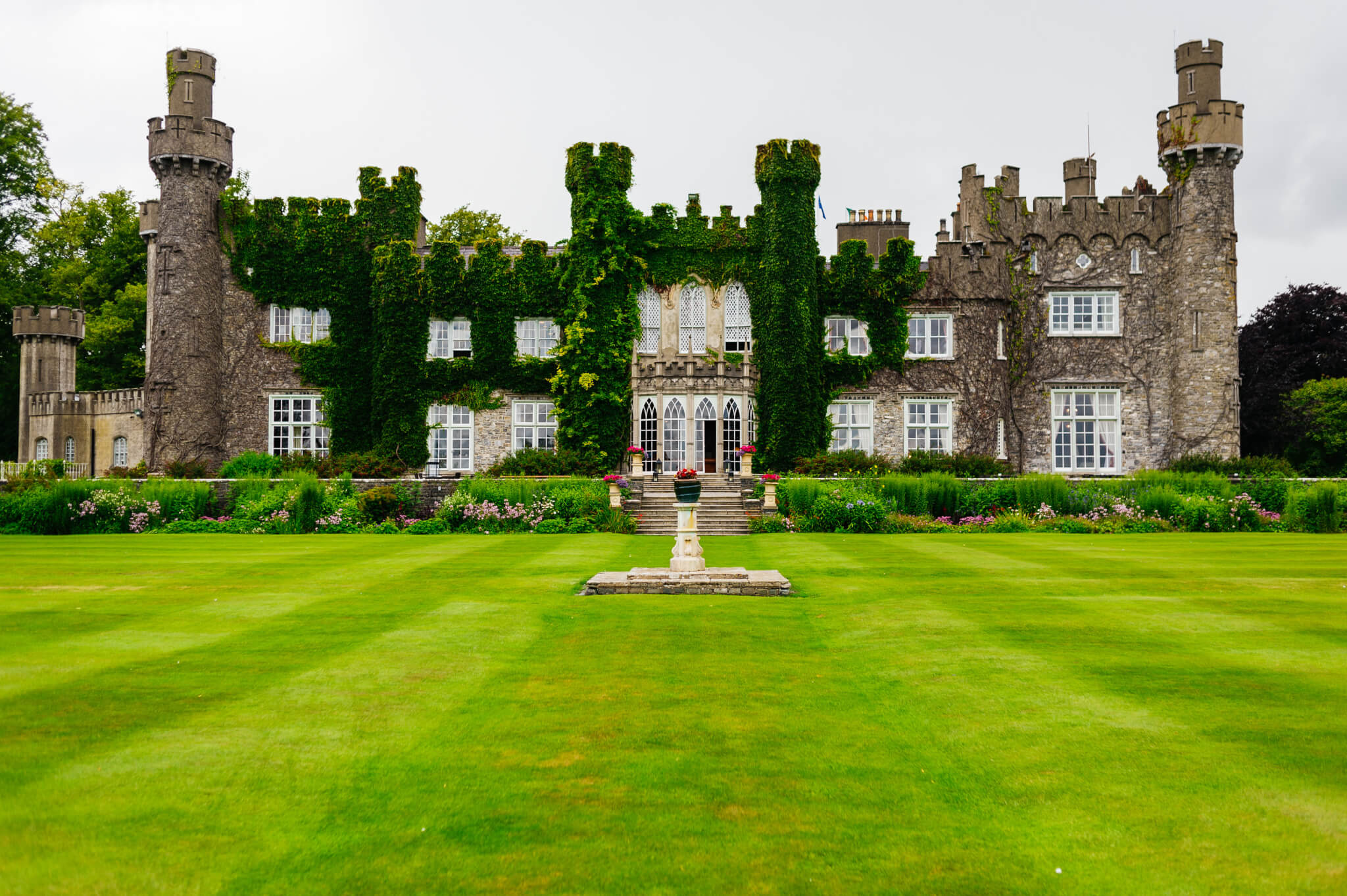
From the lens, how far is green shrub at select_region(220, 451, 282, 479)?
32.4 meters

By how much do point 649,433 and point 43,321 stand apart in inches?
1157

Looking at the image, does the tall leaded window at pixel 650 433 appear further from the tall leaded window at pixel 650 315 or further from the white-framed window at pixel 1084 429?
the white-framed window at pixel 1084 429

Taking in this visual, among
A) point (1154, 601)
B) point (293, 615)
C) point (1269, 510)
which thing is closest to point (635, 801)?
point (293, 615)

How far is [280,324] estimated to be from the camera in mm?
37500

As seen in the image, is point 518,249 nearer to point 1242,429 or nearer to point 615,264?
point 615,264

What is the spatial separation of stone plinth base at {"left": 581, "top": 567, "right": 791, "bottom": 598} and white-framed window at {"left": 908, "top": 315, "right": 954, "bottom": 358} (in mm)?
24001

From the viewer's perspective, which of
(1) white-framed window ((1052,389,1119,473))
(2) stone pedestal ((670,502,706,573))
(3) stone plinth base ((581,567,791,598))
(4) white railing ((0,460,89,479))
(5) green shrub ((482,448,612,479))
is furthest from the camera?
(1) white-framed window ((1052,389,1119,473))

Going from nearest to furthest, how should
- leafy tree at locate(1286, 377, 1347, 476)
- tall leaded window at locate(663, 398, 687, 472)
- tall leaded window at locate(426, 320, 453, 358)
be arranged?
1. tall leaded window at locate(663, 398, 687, 472)
2. tall leaded window at locate(426, 320, 453, 358)
3. leafy tree at locate(1286, 377, 1347, 476)

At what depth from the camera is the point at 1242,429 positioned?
145 ft

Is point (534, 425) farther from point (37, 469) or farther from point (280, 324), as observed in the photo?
point (37, 469)

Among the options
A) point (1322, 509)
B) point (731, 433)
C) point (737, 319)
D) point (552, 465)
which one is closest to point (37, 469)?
point (552, 465)

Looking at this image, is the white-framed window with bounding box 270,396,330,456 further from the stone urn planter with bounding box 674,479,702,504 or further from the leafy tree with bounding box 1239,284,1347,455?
the leafy tree with bounding box 1239,284,1347,455

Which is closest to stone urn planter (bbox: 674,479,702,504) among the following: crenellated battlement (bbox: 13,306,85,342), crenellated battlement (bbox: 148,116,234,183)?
crenellated battlement (bbox: 148,116,234,183)

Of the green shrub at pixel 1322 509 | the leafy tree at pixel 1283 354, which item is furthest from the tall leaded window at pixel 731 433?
the leafy tree at pixel 1283 354
